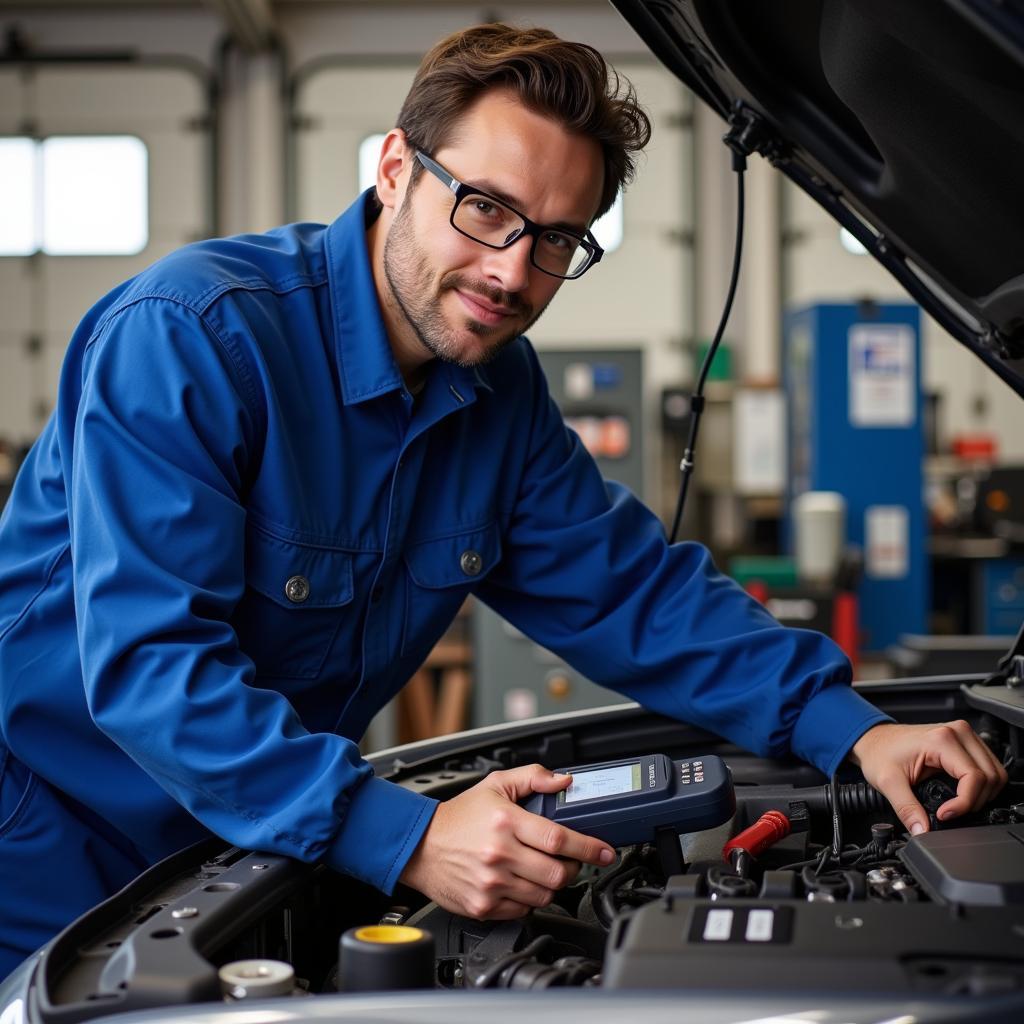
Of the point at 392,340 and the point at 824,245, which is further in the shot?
the point at 824,245

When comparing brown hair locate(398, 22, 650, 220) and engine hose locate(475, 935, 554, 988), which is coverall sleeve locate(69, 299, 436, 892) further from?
brown hair locate(398, 22, 650, 220)

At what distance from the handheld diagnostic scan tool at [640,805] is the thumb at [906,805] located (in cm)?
22

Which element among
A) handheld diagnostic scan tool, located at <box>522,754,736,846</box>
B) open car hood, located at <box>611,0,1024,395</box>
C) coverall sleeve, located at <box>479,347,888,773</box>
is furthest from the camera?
coverall sleeve, located at <box>479,347,888,773</box>

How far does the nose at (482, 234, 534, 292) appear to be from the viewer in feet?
4.18

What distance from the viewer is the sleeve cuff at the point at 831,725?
1360 mm

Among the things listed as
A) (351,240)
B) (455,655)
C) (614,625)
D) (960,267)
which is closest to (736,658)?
(614,625)

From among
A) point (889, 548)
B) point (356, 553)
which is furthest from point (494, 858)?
point (889, 548)

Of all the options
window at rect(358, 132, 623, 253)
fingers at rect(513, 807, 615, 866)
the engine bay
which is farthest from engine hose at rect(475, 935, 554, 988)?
window at rect(358, 132, 623, 253)

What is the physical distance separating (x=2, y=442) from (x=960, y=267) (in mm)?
6401

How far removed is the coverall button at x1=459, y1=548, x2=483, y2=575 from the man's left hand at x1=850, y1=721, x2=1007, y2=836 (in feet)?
1.53

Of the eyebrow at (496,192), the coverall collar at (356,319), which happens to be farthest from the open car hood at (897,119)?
the coverall collar at (356,319)

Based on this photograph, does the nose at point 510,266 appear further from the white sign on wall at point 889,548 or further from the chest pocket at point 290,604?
the white sign on wall at point 889,548

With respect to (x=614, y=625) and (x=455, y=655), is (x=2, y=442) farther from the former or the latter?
(x=614, y=625)

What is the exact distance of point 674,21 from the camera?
1298 mm
